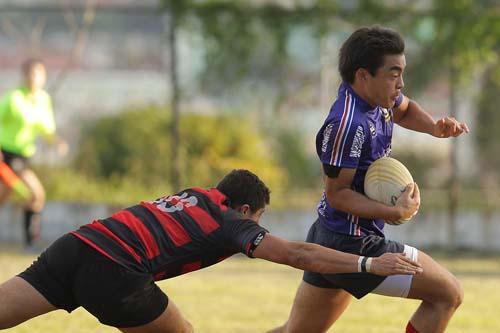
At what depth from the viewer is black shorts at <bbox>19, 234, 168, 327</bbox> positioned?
564 cm

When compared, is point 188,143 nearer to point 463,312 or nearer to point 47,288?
point 463,312

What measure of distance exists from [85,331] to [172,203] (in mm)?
2949

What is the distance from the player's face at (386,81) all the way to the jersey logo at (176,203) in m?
1.14

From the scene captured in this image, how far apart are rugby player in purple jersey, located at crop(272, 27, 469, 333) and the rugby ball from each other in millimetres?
51

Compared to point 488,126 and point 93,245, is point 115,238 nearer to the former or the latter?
point 93,245

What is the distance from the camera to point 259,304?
10.0 meters

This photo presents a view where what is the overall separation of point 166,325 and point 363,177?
1325 mm

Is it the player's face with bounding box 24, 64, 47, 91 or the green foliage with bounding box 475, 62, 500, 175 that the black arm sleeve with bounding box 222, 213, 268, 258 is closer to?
the player's face with bounding box 24, 64, 47, 91

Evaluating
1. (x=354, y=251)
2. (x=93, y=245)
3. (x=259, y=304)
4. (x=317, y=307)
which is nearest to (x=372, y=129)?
(x=354, y=251)

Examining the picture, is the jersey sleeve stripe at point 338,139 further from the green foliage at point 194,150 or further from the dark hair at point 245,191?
A: the green foliage at point 194,150

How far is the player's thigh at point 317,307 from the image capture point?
6.44 meters

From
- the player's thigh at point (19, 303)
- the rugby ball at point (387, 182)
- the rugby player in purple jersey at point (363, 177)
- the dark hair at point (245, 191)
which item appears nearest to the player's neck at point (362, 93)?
the rugby player in purple jersey at point (363, 177)

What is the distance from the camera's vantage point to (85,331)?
27.7 ft

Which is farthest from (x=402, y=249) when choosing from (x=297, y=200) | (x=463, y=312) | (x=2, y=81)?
(x=2, y=81)
